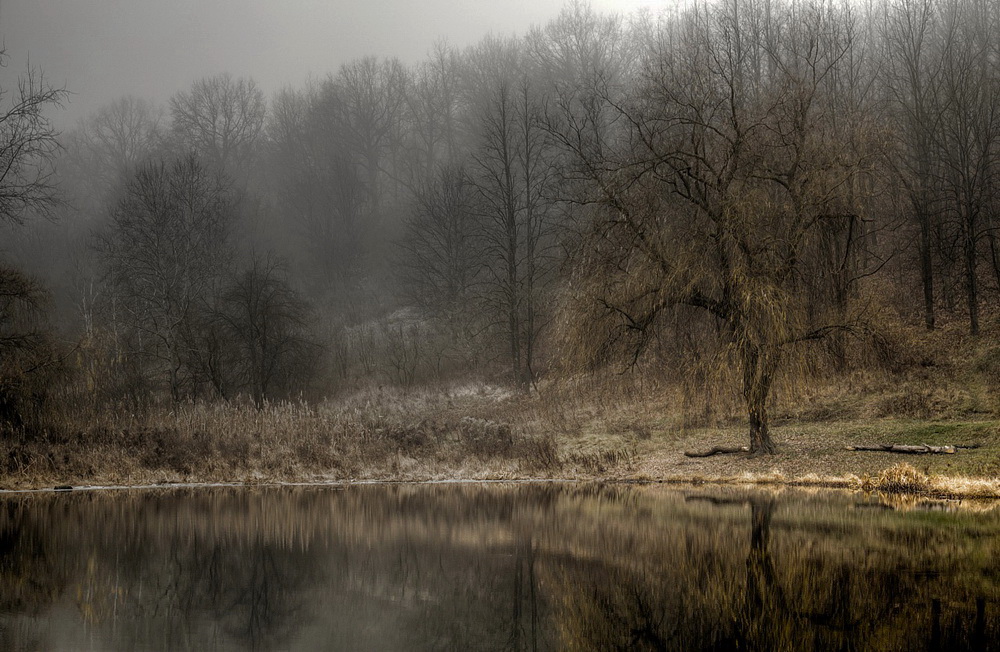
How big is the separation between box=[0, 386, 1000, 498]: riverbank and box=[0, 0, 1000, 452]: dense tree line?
2.56 meters

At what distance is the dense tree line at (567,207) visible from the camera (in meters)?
22.6

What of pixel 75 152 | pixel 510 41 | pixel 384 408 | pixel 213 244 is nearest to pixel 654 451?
pixel 384 408

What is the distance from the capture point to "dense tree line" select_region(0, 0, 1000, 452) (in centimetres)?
2259

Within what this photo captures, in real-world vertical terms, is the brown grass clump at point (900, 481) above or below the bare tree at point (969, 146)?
below

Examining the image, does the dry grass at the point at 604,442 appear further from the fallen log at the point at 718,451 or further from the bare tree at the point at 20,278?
the bare tree at the point at 20,278

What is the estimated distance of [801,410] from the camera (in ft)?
93.7

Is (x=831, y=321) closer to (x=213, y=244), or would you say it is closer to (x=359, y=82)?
(x=213, y=244)

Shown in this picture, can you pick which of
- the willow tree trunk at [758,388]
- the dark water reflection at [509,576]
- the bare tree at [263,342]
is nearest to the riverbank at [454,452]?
the willow tree trunk at [758,388]

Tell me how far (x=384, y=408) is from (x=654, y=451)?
54.2 feet

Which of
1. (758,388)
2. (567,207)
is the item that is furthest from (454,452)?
(567,207)

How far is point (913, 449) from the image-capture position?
69.1 ft

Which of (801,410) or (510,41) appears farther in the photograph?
(510,41)

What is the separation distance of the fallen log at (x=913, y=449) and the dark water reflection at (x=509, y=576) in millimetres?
4539

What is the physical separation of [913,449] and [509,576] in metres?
13.9
